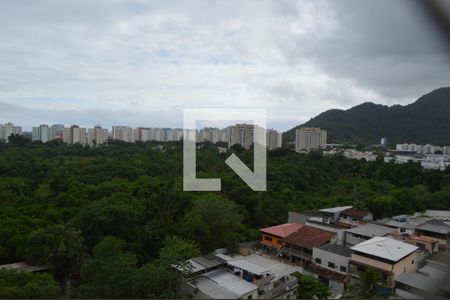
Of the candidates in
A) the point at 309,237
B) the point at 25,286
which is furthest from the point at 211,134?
the point at 25,286

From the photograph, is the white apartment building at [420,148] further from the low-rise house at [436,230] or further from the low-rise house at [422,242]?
the low-rise house at [422,242]

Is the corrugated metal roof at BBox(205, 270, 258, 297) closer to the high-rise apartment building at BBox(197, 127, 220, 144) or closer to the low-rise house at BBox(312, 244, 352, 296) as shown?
the low-rise house at BBox(312, 244, 352, 296)

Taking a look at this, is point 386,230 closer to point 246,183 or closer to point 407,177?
point 246,183

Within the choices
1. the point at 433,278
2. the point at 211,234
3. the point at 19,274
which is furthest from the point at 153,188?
the point at 433,278

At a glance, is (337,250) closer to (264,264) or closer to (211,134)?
(264,264)

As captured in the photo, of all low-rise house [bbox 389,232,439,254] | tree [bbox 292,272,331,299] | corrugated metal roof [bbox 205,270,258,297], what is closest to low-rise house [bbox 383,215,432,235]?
low-rise house [bbox 389,232,439,254]
